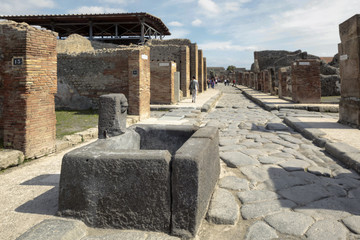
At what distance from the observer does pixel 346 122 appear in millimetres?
6625

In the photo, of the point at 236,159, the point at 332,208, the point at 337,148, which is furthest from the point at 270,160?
the point at 332,208

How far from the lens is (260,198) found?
2699 mm

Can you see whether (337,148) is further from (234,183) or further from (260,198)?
(260,198)

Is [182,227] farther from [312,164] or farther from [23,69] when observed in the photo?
[23,69]

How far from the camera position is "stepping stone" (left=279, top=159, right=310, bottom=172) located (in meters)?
3.57

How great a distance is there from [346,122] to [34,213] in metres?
6.78

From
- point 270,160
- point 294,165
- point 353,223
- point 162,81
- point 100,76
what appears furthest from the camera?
point 162,81

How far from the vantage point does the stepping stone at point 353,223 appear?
2070 mm

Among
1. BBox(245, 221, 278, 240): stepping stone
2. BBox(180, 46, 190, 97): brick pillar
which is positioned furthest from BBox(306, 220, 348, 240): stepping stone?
BBox(180, 46, 190, 97): brick pillar

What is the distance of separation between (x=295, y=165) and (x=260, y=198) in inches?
50.1

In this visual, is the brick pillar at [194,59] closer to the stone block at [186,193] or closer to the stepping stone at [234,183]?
the stepping stone at [234,183]

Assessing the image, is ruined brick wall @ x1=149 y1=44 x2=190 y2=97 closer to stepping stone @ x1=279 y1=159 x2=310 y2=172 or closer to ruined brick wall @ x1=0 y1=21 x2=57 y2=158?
ruined brick wall @ x1=0 y1=21 x2=57 y2=158

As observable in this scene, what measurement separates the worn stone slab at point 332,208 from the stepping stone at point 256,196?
0.31 meters

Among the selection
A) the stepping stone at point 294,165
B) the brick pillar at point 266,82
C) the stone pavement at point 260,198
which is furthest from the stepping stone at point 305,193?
the brick pillar at point 266,82
